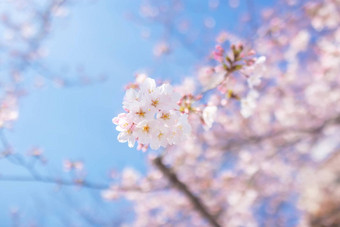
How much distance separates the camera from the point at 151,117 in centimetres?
126

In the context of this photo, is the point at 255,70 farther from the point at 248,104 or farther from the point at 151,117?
the point at 151,117

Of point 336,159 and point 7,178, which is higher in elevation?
point 336,159

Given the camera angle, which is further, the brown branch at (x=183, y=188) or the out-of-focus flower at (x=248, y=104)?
the brown branch at (x=183, y=188)

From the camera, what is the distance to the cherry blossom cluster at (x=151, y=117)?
1.26 metres

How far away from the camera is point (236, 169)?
384 inches

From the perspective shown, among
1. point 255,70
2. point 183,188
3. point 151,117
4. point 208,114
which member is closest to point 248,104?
point 255,70

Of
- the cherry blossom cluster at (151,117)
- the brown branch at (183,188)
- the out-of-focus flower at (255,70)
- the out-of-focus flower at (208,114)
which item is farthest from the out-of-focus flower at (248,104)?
the brown branch at (183,188)

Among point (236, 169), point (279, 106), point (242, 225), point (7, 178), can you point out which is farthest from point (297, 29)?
point (7, 178)

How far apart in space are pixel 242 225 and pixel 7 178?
7.26 metres

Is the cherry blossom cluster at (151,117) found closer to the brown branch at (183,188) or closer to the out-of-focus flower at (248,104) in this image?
the out-of-focus flower at (248,104)

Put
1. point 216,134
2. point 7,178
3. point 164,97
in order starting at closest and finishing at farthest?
point 164,97 → point 7,178 → point 216,134

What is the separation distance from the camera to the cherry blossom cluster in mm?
1257

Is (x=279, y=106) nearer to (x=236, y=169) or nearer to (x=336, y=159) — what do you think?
(x=236, y=169)

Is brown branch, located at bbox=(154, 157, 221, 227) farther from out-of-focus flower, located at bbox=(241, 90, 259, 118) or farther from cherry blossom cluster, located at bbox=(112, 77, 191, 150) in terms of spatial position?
cherry blossom cluster, located at bbox=(112, 77, 191, 150)
